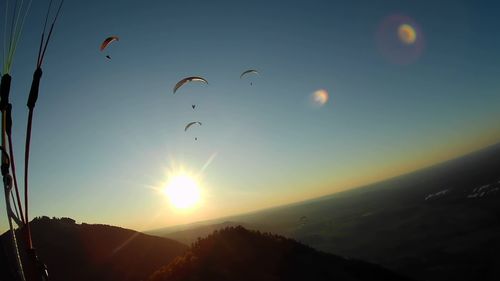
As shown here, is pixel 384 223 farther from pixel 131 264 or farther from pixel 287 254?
pixel 287 254

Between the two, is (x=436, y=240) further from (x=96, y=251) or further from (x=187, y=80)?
(x=187, y=80)

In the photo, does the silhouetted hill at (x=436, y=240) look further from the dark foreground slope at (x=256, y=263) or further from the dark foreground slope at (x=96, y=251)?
the dark foreground slope at (x=96, y=251)

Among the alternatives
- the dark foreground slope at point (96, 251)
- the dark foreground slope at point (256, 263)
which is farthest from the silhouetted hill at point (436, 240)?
the dark foreground slope at point (96, 251)

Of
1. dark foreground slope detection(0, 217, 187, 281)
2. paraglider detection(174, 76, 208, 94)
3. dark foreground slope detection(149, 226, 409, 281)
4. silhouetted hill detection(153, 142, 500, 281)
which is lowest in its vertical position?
silhouetted hill detection(153, 142, 500, 281)

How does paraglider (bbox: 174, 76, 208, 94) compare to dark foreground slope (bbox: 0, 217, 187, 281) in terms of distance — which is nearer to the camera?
paraglider (bbox: 174, 76, 208, 94)

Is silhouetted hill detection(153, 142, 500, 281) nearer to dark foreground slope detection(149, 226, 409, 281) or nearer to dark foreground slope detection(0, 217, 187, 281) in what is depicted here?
dark foreground slope detection(149, 226, 409, 281)

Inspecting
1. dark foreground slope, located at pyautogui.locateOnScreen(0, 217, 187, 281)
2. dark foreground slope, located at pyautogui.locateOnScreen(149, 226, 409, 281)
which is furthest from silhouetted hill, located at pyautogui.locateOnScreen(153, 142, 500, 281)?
dark foreground slope, located at pyautogui.locateOnScreen(0, 217, 187, 281)

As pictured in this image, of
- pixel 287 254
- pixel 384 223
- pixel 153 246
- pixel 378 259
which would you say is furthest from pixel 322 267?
pixel 384 223

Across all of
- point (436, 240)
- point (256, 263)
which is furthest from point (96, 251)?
point (436, 240)
